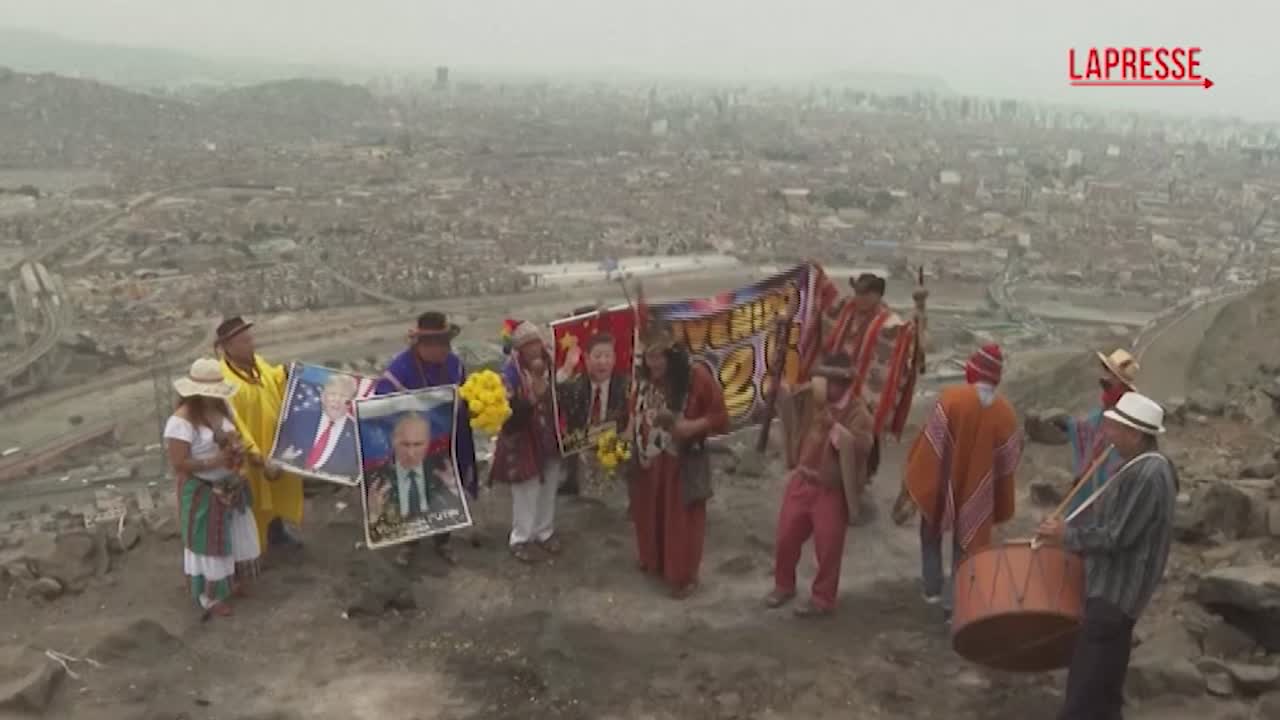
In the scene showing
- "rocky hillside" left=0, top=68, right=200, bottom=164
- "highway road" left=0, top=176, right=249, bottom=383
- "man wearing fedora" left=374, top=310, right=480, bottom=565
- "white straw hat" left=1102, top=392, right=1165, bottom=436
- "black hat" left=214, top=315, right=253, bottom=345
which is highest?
"rocky hillside" left=0, top=68, right=200, bottom=164

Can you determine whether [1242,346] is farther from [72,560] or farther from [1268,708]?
[72,560]

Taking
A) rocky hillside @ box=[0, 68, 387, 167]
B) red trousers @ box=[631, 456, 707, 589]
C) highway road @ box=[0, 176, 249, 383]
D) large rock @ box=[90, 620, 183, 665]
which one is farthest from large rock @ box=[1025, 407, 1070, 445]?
rocky hillside @ box=[0, 68, 387, 167]

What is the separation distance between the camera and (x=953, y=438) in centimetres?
510

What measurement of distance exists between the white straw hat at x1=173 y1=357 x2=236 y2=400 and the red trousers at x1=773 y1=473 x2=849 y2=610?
109 inches

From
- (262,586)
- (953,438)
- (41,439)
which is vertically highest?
(953,438)

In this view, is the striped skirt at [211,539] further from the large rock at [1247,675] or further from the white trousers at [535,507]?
the large rock at [1247,675]

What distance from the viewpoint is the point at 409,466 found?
5.75 metres

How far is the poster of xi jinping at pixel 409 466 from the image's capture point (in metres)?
5.66

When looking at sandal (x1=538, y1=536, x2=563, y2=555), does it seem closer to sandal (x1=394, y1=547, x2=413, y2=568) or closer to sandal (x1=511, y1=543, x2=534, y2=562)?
sandal (x1=511, y1=543, x2=534, y2=562)

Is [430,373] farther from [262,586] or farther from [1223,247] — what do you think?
[1223,247]

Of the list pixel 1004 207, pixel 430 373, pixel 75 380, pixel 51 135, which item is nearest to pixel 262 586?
pixel 430 373

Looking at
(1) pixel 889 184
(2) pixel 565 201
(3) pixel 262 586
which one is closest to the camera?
(3) pixel 262 586

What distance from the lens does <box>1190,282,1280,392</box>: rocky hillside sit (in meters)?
10.9

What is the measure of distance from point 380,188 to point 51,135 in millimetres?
35241
